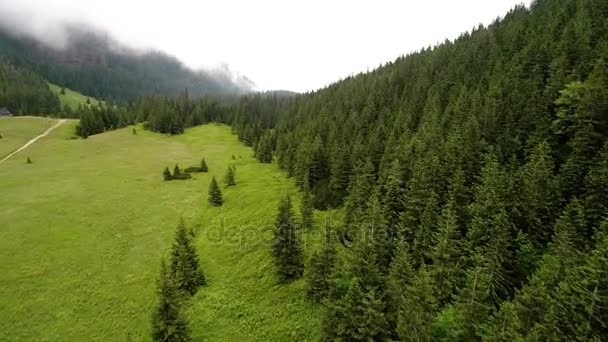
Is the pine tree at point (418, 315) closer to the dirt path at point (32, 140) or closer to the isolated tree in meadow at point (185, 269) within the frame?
the isolated tree in meadow at point (185, 269)

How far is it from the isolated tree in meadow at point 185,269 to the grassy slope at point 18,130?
86450 mm

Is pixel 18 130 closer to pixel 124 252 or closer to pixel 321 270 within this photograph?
pixel 124 252

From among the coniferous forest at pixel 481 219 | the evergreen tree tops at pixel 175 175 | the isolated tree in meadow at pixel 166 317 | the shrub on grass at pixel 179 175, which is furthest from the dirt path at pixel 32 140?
the isolated tree in meadow at pixel 166 317

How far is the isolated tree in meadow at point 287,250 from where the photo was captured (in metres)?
38.5

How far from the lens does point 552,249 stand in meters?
27.2

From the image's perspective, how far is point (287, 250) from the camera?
128 feet

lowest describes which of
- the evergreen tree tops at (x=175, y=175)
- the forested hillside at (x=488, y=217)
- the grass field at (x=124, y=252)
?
the grass field at (x=124, y=252)

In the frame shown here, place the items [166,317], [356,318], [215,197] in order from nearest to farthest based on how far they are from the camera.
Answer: [356,318] < [166,317] < [215,197]

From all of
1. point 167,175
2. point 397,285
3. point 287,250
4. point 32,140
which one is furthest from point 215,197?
point 32,140

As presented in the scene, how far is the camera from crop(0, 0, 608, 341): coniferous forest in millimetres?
21938

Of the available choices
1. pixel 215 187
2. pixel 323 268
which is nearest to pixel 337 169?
pixel 215 187

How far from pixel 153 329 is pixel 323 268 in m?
15.8

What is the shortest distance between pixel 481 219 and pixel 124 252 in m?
44.4

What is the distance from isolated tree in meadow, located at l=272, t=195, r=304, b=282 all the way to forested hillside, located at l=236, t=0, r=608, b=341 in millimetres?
4921
